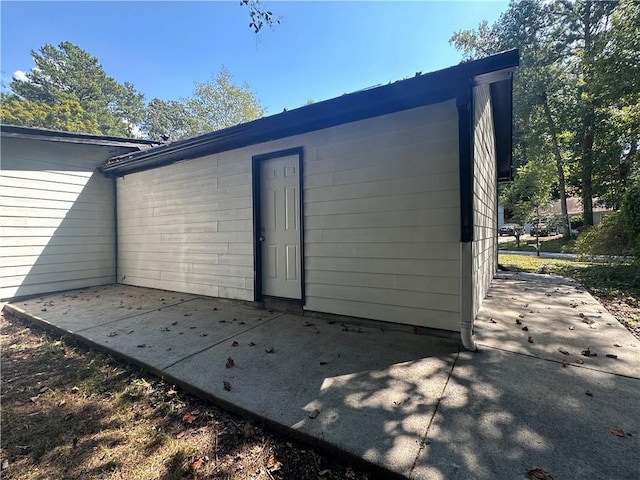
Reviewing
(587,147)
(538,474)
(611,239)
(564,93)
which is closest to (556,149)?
(587,147)

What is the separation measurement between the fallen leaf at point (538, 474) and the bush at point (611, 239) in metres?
7.59

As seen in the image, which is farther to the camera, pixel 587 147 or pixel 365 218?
pixel 587 147

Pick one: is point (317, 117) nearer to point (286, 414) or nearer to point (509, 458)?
point (286, 414)

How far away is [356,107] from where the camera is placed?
3162 millimetres

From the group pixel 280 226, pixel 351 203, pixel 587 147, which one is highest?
pixel 587 147

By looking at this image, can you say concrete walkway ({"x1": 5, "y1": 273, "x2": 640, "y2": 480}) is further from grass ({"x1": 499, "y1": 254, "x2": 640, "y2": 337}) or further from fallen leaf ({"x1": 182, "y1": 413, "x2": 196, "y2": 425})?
grass ({"x1": 499, "y1": 254, "x2": 640, "y2": 337})

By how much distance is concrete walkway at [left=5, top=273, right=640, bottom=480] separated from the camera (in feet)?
5.02

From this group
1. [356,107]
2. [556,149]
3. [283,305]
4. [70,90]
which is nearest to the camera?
[356,107]

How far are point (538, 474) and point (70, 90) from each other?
3218 cm

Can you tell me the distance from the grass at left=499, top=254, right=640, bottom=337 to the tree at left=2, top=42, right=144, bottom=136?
1148 inches

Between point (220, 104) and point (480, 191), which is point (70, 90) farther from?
point (480, 191)

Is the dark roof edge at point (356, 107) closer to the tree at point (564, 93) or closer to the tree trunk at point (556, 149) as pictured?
the tree at point (564, 93)

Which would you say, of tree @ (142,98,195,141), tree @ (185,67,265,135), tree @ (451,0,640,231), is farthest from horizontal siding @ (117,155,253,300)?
tree @ (142,98,195,141)

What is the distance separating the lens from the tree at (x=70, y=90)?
67.3 feet
